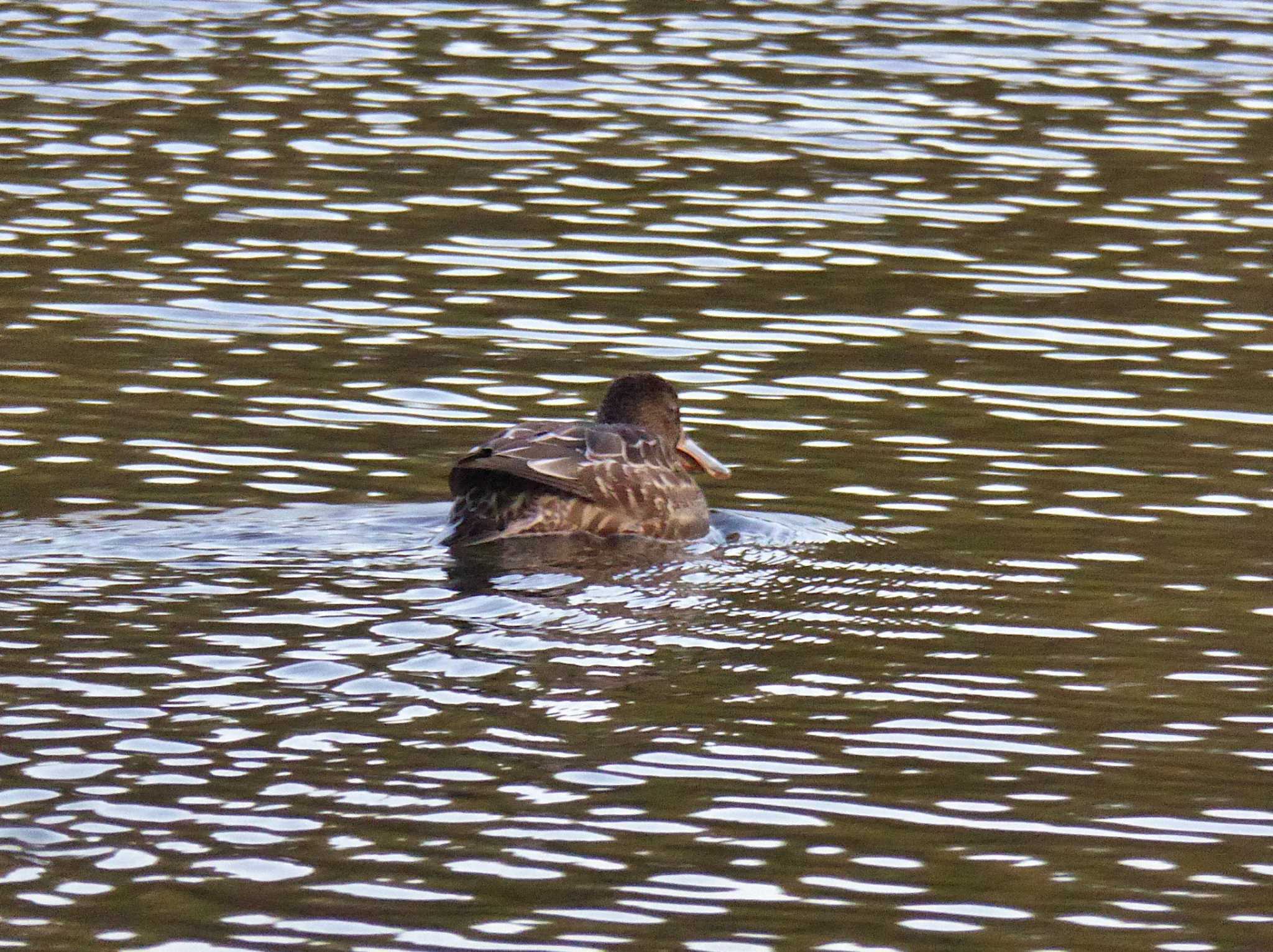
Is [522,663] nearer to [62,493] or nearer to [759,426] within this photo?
[62,493]

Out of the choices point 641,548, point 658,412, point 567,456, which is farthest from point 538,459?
point 658,412

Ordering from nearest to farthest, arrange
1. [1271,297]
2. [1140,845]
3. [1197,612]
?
1. [1140,845]
2. [1197,612]
3. [1271,297]

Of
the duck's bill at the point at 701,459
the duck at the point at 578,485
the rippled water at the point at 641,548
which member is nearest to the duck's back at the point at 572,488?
the duck at the point at 578,485

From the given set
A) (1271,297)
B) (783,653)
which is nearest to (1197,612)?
(783,653)

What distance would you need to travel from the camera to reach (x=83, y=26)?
74.5 feet

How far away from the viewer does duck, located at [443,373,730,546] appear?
10.7 metres

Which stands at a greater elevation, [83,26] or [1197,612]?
[83,26]

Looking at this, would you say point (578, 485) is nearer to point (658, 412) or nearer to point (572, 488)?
point (572, 488)

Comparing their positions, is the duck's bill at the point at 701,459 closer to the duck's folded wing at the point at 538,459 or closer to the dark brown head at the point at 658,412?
the dark brown head at the point at 658,412

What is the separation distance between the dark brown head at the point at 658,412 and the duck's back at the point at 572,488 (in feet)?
0.89

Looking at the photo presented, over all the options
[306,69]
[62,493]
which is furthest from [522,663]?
[306,69]

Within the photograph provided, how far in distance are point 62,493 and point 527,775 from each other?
4.18 metres

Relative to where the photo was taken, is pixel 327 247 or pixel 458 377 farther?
pixel 327 247

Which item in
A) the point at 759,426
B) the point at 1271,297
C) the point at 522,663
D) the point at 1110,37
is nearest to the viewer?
the point at 522,663
